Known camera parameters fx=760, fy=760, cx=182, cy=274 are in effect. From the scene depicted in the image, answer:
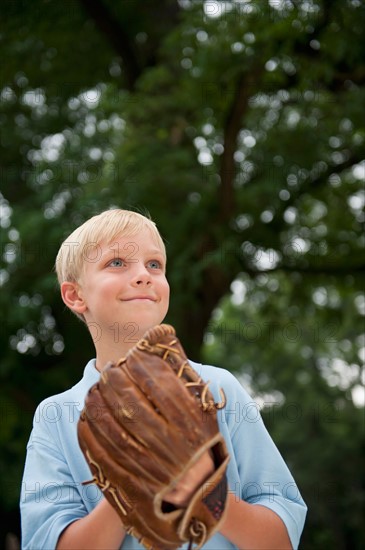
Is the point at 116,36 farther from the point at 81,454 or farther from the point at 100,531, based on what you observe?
the point at 100,531

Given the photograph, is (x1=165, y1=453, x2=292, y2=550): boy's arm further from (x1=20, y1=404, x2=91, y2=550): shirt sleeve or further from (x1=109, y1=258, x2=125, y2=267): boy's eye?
(x1=109, y1=258, x2=125, y2=267): boy's eye

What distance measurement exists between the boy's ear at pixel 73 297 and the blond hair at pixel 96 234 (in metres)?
0.02

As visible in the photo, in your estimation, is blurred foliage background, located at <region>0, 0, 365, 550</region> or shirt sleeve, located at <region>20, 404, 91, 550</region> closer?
shirt sleeve, located at <region>20, 404, 91, 550</region>

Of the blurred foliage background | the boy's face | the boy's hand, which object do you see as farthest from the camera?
the blurred foliage background

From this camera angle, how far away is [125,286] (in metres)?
1.89

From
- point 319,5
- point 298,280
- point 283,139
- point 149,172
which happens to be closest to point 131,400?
point 319,5

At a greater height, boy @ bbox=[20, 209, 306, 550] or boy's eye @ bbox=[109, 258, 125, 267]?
boy's eye @ bbox=[109, 258, 125, 267]

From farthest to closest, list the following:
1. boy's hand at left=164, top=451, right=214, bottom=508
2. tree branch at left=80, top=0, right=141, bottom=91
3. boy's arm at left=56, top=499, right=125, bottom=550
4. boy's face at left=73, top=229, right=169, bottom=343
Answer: tree branch at left=80, top=0, right=141, bottom=91 → boy's face at left=73, top=229, right=169, bottom=343 → boy's arm at left=56, top=499, right=125, bottom=550 → boy's hand at left=164, top=451, right=214, bottom=508

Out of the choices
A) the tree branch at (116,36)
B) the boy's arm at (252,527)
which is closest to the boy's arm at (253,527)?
the boy's arm at (252,527)

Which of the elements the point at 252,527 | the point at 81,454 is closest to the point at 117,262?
the point at 81,454

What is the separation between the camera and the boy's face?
6.17 feet

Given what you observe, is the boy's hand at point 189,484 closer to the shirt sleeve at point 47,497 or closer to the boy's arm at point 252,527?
the boy's arm at point 252,527

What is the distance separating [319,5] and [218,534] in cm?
644

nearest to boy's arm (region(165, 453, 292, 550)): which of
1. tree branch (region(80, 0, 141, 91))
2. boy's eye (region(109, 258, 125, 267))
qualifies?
boy's eye (region(109, 258, 125, 267))
